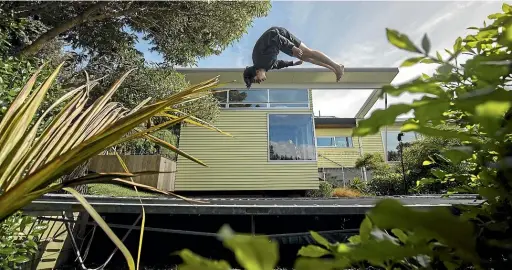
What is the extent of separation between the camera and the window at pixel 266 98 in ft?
37.5

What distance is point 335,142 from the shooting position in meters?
17.4

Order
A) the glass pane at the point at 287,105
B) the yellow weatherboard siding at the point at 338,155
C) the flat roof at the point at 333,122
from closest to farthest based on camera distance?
the glass pane at the point at 287,105 < the yellow weatherboard siding at the point at 338,155 < the flat roof at the point at 333,122

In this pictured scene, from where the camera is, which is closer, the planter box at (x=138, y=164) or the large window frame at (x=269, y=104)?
the planter box at (x=138, y=164)

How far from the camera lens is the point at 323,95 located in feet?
44.4

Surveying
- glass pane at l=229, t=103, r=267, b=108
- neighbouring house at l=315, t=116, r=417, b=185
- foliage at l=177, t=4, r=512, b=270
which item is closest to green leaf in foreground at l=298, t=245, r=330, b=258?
foliage at l=177, t=4, r=512, b=270

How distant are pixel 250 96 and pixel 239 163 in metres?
2.68

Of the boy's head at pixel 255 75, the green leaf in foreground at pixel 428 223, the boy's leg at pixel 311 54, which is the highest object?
the boy's leg at pixel 311 54

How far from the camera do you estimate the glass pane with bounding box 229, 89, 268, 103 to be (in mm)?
11930

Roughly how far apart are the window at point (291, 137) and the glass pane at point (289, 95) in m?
0.56

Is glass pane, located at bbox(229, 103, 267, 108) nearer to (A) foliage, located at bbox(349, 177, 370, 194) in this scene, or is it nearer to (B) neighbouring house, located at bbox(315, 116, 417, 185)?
(A) foliage, located at bbox(349, 177, 370, 194)

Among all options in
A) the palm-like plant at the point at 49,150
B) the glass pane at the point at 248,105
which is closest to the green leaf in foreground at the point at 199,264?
the palm-like plant at the point at 49,150

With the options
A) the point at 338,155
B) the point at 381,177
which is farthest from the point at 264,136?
the point at 338,155

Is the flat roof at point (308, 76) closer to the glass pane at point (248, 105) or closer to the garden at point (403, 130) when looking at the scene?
the glass pane at point (248, 105)

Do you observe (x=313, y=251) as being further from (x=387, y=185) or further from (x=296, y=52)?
(x=387, y=185)
